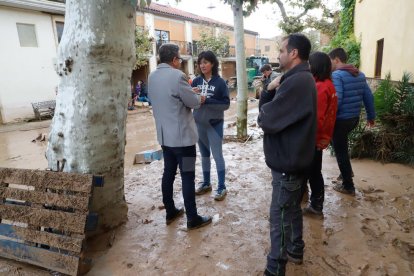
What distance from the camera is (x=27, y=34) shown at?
42.8ft

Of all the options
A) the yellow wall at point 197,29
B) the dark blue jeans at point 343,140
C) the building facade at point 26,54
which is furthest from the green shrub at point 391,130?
the yellow wall at point 197,29

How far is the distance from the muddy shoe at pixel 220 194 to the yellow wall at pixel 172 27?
69.7ft

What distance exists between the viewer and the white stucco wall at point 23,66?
12195 millimetres

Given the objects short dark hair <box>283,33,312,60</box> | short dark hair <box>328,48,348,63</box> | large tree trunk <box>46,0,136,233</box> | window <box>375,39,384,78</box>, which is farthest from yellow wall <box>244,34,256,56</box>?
short dark hair <box>283,33,312,60</box>

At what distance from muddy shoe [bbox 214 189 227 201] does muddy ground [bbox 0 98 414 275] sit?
0.07 metres

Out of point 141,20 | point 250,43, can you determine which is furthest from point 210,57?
point 250,43

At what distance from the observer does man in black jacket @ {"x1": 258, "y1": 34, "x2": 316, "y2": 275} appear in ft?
6.36

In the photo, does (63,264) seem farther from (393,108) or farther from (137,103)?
(137,103)

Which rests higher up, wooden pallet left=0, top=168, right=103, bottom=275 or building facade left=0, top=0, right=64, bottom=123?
building facade left=0, top=0, right=64, bottom=123

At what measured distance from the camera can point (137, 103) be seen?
1669 cm

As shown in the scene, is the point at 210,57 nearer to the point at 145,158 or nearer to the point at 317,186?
the point at 317,186

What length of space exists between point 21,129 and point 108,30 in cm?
1053

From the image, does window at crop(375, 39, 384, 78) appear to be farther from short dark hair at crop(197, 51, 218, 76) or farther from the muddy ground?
short dark hair at crop(197, 51, 218, 76)

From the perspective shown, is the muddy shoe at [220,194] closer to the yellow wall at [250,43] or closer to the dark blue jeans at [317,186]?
the dark blue jeans at [317,186]
